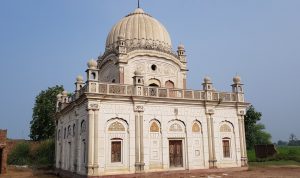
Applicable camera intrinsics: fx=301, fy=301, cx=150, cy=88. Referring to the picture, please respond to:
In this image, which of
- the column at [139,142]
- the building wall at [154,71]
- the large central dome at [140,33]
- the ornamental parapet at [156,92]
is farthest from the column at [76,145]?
the large central dome at [140,33]

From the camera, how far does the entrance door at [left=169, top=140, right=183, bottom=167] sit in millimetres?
21078

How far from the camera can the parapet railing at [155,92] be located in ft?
62.8

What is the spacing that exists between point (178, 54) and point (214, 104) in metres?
7.01

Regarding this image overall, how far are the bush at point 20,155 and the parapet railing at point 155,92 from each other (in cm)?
1757

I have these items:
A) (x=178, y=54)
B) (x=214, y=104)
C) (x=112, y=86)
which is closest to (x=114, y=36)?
(x=178, y=54)

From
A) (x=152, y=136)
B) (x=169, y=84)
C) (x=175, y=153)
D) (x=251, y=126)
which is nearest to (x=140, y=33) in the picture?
(x=169, y=84)

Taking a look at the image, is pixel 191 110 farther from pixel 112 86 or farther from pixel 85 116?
pixel 85 116

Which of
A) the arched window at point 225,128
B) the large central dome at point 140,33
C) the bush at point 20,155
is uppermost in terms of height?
the large central dome at point 140,33

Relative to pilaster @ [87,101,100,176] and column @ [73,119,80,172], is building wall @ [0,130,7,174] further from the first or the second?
pilaster @ [87,101,100,176]

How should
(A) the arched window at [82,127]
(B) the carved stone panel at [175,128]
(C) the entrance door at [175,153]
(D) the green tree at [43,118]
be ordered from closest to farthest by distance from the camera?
1. (A) the arched window at [82,127]
2. (C) the entrance door at [175,153]
3. (B) the carved stone panel at [175,128]
4. (D) the green tree at [43,118]

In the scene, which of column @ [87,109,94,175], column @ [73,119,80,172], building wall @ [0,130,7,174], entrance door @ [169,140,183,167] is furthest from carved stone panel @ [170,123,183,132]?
building wall @ [0,130,7,174]

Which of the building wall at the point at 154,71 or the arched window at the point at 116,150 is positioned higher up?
the building wall at the point at 154,71

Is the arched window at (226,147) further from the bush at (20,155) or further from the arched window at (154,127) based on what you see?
the bush at (20,155)

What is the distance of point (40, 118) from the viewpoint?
135ft
